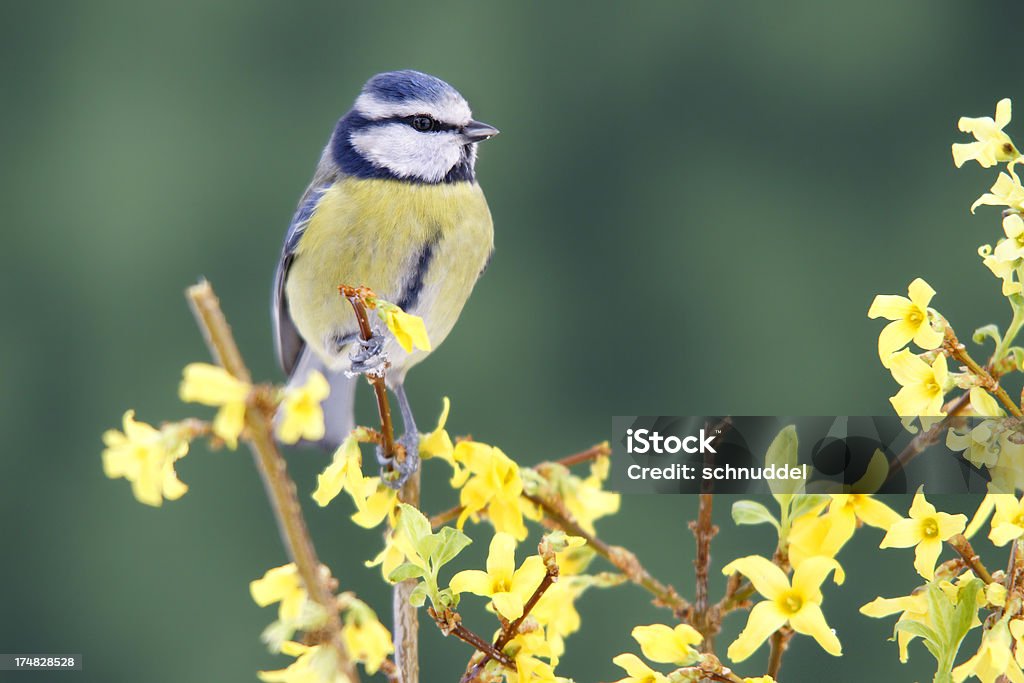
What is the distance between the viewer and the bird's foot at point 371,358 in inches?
24.7

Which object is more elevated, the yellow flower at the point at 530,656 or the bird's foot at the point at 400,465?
the bird's foot at the point at 400,465

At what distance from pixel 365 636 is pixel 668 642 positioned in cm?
16

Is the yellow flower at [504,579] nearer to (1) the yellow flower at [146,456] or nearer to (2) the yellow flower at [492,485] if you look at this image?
Result: (2) the yellow flower at [492,485]

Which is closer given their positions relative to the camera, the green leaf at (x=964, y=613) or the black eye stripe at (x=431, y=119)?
the green leaf at (x=964, y=613)

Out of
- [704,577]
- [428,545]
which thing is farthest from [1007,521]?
[428,545]

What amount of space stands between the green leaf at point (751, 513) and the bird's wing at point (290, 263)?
1.98 ft

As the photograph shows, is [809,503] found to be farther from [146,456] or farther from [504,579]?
[146,456]

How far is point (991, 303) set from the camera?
12.0 ft

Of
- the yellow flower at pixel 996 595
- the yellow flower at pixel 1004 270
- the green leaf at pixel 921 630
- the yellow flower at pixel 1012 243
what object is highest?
the yellow flower at pixel 1012 243

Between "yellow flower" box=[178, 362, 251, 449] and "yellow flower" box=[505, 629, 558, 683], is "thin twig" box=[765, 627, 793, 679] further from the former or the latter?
"yellow flower" box=[178, 362, 251, 449]

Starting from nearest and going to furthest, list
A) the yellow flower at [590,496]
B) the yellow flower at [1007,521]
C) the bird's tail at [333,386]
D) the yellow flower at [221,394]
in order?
the yellow flower at [221,394]
the yellow flower at [1007,521]
the yellow flower at [590,496]
the bird's tail at [333,386]

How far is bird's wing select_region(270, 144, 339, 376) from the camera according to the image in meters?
1.08

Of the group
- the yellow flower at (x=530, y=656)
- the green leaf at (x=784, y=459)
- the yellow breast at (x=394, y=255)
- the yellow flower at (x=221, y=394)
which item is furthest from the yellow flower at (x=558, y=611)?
the yellow breast at (x=394, y=255)

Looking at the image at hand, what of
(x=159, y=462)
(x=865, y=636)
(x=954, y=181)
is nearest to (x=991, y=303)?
(x=954, y=181)
